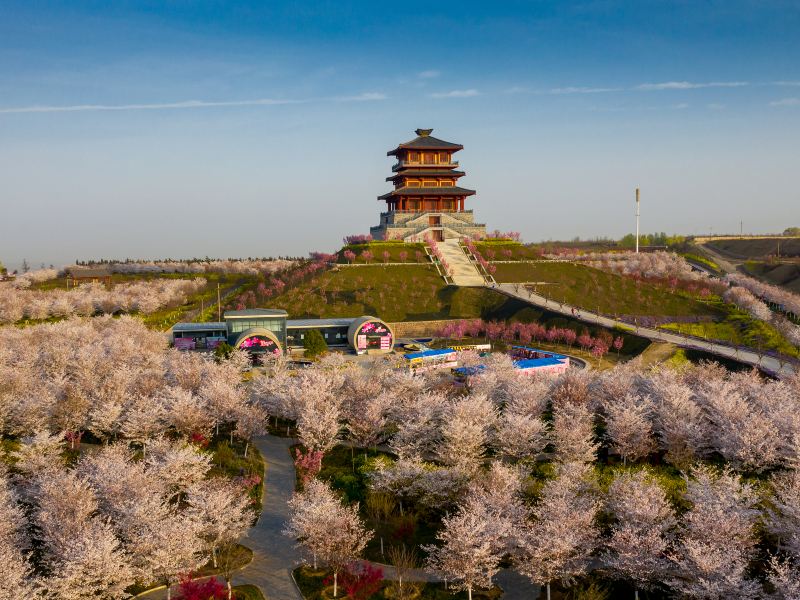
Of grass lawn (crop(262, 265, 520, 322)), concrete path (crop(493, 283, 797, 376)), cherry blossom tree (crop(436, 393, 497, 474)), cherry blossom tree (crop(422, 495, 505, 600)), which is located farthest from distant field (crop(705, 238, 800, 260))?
cherry blossom tree (crop(422, 495, 505, 600))

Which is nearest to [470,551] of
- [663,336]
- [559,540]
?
[559,540]

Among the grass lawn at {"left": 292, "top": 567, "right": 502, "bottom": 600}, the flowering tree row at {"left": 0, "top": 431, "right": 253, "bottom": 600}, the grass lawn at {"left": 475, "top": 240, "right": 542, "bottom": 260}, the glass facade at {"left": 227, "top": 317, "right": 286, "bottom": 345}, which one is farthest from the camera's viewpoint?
the grass lawn at {"left": 475, "top": 240, "right": 542, "bottom": 260}

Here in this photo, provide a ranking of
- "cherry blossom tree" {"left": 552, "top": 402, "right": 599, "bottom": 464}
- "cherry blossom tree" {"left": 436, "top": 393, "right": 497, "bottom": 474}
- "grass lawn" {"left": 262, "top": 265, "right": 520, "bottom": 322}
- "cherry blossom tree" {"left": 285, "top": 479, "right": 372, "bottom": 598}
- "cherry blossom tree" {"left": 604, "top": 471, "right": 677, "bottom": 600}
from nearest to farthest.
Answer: "cherry blossom tree" {"left": 604, "top": 471, "right": 677, "bottom": 600}, "cherry blossom tree" {"left": 285, "top": 479, "right": 372, "bottom": 598}, "cherry blossom tree" {"left": 436, "top": 393, "right": 497, "bottom": 474}, "cherry blossom tree" {"left": 552, "top": 402, "right": 599, "bottom": 464}, "grass lawn" {"left": 262, "top": 265, "right": 520, "bottom": 322}

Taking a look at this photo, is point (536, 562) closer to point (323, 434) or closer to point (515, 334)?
point (323, 434)

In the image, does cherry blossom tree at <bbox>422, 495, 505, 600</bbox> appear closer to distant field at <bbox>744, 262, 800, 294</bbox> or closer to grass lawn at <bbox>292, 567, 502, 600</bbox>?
grass lawn at <bbox>292, 567, 502, 600</bbox>

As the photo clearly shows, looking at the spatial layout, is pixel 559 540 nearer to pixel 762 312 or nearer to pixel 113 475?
pixel 113 475

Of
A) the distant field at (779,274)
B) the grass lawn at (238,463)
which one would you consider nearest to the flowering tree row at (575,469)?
the grass lawn at (238,463)
